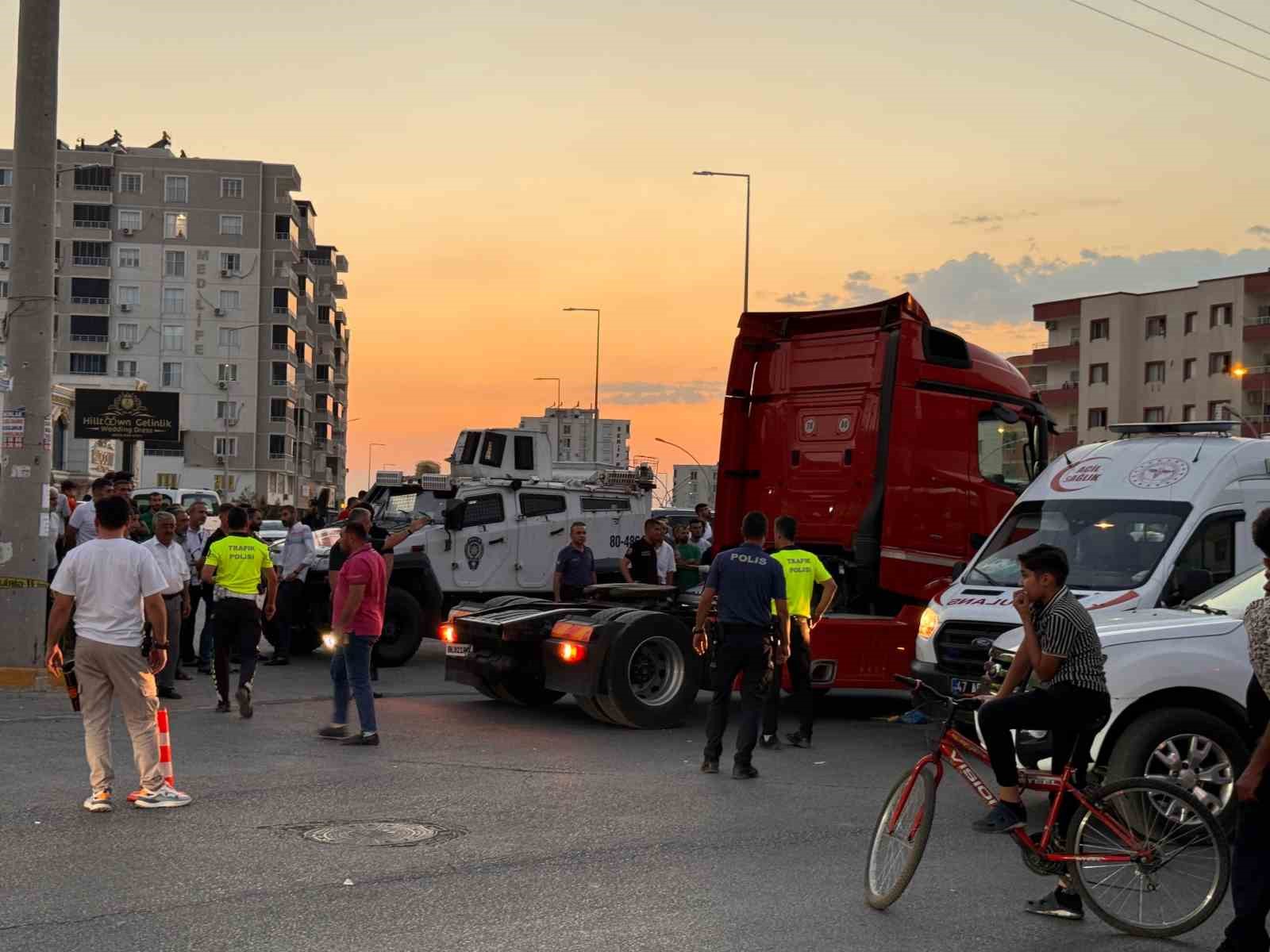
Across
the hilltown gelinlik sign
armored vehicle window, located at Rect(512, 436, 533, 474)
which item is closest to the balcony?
the hilltown gelinlik sign

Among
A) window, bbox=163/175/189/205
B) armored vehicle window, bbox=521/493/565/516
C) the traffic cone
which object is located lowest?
the traffic cone

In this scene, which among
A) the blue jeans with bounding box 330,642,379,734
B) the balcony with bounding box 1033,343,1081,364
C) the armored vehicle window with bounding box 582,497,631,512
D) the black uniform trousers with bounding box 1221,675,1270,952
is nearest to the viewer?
the black uniform trousers with bounding box 1221,675,1270,952

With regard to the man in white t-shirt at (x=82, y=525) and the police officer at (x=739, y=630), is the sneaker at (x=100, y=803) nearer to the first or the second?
the police officer at (x=739, y=630)

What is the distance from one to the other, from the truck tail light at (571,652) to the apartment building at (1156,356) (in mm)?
62991

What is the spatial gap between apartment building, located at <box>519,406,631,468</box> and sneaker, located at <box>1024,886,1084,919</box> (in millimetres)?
19989

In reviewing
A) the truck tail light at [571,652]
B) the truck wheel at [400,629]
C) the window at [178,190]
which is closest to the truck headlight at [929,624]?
the truck tail light at [571,652]

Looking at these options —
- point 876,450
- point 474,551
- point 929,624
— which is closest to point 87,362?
point 474,551

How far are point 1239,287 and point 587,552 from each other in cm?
6462

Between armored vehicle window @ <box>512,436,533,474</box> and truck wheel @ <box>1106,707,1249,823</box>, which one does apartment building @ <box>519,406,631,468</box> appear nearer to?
armored vehicle window @ <box>512,436,533,474</box>

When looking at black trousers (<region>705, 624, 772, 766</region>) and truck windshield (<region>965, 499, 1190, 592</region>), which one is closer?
A: black trousers (<region>705, 624, 772, 766</region>)

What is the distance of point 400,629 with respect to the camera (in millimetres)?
18391

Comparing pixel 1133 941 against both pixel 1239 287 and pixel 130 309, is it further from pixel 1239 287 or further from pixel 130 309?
pixel 130 309

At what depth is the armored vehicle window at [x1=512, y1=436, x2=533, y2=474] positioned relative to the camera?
22000 mm

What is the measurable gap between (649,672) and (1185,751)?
5.58 meters
